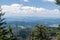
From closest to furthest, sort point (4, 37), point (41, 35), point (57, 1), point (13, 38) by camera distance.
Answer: point (57, 1) < point (4, 37) < point (13, 38) < point (41, 35)

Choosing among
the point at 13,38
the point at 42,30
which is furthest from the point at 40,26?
the point at 13,38

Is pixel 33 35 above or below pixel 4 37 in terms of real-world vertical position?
below

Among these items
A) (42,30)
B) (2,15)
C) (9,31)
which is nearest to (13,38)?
(9,31)

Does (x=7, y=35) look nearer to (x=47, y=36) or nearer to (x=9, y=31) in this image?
(x=9, y=31)

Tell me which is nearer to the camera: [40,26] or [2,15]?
[2,15]

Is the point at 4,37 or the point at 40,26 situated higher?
the point at 4,37

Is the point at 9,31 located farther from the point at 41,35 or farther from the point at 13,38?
the point at 41,35

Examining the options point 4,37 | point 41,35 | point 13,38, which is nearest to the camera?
point 4,37

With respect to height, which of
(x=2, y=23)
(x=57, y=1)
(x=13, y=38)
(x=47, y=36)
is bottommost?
(x=47, y=36)

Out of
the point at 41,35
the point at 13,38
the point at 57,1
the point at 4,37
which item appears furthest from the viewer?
the point at 41,35
